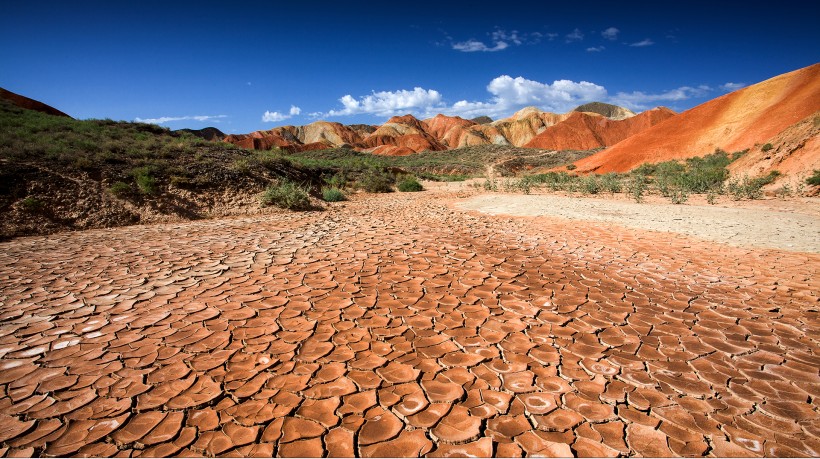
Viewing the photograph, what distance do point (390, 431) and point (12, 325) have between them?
3.07 meters

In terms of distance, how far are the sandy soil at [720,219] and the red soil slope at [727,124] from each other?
18936 mm

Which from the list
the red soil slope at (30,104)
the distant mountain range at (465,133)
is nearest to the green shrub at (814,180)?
the red soil slope at (30,104)

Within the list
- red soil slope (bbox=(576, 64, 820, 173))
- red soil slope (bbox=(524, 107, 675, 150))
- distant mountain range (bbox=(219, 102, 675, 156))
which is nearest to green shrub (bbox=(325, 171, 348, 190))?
red soil slope (bbox=(576, 64, 820, 173))

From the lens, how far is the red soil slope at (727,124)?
22.6 metres

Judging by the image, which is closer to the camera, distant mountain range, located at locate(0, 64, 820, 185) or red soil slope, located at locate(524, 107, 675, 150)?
distant mountain range, located at locate(0, 64, 820, 185)

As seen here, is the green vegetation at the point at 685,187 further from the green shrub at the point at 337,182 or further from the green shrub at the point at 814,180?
the green shrub at the point at 337,182

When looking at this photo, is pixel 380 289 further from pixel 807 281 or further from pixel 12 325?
pixel 807 281

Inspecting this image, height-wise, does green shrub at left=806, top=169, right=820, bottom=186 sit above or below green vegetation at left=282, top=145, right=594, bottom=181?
below

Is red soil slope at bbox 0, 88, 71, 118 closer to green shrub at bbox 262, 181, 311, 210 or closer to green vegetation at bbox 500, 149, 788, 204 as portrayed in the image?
green shrub at bbox 262, 181, 311, 210

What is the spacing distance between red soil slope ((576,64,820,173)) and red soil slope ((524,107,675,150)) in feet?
98.1

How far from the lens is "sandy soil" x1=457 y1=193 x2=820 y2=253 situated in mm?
5410

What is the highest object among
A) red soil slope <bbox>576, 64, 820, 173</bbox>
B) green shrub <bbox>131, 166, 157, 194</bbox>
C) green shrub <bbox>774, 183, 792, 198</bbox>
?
red soil slope <bbox>576, 64, 820, 173</bbox>

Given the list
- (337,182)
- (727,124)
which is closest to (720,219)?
(337,182)

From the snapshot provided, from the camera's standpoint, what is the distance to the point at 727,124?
86.4ft
